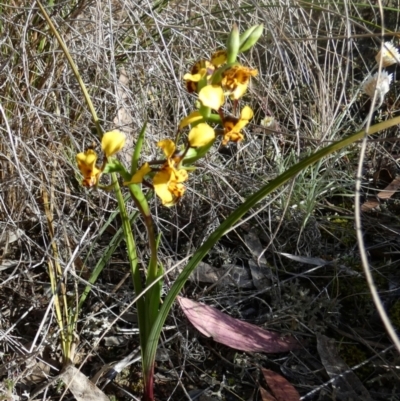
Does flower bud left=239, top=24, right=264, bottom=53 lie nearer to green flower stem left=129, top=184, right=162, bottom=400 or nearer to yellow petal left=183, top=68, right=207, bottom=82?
yellow petal left=183, top=68, right=207, bottom=82

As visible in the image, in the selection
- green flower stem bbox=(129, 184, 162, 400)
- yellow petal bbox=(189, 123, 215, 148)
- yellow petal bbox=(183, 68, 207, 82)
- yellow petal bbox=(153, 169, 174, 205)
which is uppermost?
yellow petal bbox=(183, 68, 207, 82)

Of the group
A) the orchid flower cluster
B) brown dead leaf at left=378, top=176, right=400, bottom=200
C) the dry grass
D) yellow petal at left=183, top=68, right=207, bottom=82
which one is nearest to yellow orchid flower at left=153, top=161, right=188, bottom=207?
the orchid flower cluster

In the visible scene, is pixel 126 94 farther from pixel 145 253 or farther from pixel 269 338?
pixel 269 338

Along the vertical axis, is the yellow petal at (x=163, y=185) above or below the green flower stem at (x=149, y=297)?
above

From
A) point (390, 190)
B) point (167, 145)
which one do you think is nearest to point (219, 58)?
point (167, 145)

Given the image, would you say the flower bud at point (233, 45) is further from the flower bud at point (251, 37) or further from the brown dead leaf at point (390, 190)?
the brown dead leaf at point (390, 190)

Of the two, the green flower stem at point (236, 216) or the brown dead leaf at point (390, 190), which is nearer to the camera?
the green flower stem at point (236, 216)

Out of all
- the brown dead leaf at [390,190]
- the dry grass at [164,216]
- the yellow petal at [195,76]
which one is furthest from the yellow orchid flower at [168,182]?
Result: the brown dead leaf at [390,190]
